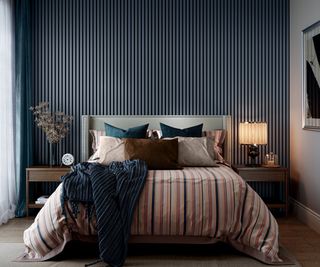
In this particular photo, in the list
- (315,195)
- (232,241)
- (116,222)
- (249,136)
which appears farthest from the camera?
(249,136)

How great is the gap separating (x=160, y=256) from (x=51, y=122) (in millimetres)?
2620

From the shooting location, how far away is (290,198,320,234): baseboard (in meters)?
4.80

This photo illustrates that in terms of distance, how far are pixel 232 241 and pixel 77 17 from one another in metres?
3.54

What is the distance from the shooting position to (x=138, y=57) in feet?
19.2

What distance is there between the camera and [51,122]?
5.73 meters

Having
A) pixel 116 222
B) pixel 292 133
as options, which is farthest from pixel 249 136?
pixel 116 222

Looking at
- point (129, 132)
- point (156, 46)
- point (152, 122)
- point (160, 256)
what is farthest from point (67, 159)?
point (160, 256)

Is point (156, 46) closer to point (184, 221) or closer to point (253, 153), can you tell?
point (253, 153)

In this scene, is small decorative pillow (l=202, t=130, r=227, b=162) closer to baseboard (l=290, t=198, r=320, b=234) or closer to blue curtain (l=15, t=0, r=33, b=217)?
baseboard (l=290, t=198, r=320, b=234)

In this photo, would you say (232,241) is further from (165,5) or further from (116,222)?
(165,5)

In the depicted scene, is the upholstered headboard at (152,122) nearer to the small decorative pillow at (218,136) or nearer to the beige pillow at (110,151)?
the small decorative pillow at (218,136)

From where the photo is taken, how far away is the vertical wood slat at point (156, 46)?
5852 mm

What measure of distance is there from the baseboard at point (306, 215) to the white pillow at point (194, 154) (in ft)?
3.86

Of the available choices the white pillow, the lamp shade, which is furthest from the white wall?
the white pillow
